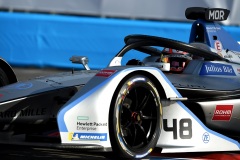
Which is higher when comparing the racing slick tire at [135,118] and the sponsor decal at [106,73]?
the sponsor decal at [106,73]

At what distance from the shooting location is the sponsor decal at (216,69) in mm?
7152

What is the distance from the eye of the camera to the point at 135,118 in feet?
19.7

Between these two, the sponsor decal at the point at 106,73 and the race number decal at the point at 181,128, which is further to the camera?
the race number decal at the point at 181,128

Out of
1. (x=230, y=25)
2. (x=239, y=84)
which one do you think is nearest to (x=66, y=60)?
(x=230, y=25)

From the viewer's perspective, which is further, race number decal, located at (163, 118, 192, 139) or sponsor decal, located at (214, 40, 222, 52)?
sponsor decal, located at (214, 40, 222, 52)

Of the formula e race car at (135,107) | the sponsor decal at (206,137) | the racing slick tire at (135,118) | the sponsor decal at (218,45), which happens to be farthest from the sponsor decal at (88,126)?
the sponsor decal at (218,45)

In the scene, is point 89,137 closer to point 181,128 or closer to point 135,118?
point 135,118

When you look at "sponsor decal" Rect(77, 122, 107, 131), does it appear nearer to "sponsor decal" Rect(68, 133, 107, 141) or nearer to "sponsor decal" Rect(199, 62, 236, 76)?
"sponsor decal" Rect(68, 133, 107, 141)

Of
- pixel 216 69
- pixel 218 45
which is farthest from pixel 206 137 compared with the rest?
pixel 218 45

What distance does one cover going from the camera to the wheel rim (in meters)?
5.96

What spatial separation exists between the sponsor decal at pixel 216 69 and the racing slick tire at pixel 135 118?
45.2 inches

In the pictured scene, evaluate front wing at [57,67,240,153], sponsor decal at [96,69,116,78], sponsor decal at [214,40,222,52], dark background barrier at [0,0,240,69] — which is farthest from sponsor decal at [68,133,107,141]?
dark background barrier at [0,0,240,69]

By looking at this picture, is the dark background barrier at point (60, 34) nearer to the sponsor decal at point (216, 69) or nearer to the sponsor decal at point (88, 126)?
the sponsor decal at point (216, 69)

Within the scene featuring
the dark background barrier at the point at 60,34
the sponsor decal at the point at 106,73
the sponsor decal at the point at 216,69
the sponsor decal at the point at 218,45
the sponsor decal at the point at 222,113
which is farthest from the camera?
the dark background barrier at the point at 60,34
